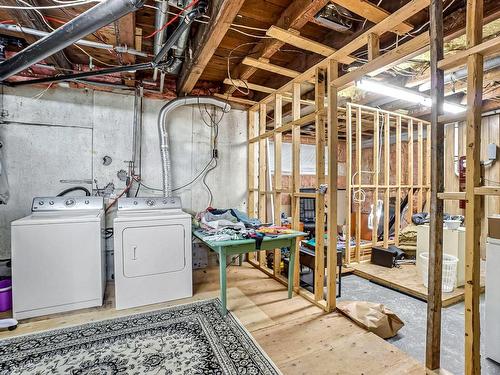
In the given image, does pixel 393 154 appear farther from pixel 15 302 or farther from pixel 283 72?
pixel 15 302

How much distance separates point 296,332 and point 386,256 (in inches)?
101

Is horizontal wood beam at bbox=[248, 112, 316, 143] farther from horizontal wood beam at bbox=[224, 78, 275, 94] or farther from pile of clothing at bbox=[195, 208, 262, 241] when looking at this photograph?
pile of clothing at bbox=[195, 208, 262, 241]

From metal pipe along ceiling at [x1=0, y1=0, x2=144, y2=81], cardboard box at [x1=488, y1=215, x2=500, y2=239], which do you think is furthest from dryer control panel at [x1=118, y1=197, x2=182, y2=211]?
cardboard box at [x1=488, y1=215, x2=500, y2=239]

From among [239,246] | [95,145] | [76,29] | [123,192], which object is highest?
[76,29]

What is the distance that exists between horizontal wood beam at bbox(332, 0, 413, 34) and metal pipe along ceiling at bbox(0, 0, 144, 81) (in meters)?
1.42

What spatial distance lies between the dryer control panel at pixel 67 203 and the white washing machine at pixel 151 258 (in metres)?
0.41

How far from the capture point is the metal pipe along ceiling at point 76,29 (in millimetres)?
1633

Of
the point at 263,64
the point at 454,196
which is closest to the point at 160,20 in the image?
the point at 263,64

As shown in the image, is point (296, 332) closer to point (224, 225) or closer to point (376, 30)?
point (224, 225)

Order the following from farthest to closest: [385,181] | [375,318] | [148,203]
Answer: [385,181], [148,203], [375,318]

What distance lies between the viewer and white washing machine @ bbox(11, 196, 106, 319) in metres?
2.30

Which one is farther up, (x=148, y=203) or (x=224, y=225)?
(x=148, y=203)

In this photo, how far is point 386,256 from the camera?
3998 mm

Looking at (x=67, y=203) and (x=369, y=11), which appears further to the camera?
(x=67, y=203)
